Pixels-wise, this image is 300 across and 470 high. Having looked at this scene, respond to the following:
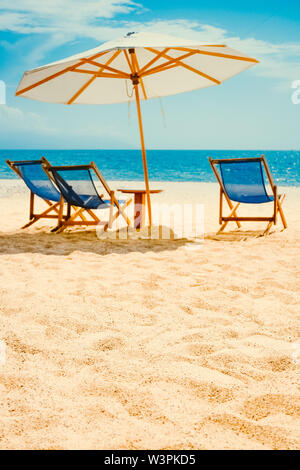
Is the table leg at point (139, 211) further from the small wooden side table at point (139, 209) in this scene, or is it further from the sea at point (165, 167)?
the sea at point (165, 167)

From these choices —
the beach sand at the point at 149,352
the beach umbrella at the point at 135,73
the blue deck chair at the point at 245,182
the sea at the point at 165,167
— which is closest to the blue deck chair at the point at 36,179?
the beach umbrella at the point at 135,73

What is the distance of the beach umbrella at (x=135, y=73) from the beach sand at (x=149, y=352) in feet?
7.63

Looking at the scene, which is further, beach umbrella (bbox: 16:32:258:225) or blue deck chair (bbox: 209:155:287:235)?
blue deck chair (bbox: 209:155:287:235)

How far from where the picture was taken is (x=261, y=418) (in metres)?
1.66

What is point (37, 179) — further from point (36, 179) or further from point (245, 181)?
point (245, 181)

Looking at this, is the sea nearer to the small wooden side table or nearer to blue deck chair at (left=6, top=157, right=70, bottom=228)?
blue deck chair at (left=6, top=157, right=70, bottom=228)

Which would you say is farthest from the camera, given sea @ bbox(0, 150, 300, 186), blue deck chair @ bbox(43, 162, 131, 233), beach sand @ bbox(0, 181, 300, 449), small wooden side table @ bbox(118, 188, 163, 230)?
sea @ bbox(0, 150, 300, 186)

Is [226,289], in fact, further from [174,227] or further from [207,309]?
[174,227]

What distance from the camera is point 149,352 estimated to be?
2.21 m

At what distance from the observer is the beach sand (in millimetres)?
1589

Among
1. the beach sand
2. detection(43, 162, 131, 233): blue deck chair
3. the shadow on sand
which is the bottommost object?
the beach sand

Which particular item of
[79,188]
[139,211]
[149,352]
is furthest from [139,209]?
[149,352]

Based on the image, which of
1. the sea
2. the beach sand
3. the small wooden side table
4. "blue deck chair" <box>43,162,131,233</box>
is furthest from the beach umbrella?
the sea

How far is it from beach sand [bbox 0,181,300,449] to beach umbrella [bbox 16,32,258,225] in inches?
91.6
